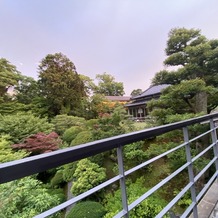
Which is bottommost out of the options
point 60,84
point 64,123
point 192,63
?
point 64,123

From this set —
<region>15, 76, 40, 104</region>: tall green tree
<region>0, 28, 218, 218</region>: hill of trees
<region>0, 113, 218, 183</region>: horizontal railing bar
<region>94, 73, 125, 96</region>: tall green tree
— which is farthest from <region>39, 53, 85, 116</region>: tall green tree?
<region>94, 73, 125, 96</region>: tall green tree

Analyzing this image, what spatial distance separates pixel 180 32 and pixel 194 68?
40.6 inches

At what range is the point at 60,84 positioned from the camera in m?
15.3

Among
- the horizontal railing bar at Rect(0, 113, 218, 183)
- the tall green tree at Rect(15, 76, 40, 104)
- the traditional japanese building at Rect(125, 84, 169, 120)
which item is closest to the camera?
the horizontal railing bar at Rect(0, 113, 218, 183)

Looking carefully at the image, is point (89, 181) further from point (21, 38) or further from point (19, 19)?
point (21, 38)

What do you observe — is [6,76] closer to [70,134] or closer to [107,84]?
[70,134]

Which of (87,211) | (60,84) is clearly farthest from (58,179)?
(60,84)

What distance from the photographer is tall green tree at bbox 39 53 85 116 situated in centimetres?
1530

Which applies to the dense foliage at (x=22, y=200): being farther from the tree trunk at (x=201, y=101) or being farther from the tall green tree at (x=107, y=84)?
the tall green tree at (x=107, y=84)

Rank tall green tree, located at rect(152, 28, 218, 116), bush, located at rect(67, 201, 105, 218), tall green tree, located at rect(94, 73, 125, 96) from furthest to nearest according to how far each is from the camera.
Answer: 1. tall green tree, located at rect(94, 73, 125, 96)
2. tall green tree, located at rect(152, 28, 218, 116)
3. bush, located at rect(67, 201, 105, 218)

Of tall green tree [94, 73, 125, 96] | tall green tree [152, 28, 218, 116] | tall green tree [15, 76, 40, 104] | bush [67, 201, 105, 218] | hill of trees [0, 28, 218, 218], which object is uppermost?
tall green tree [94, 73, 125, 96]

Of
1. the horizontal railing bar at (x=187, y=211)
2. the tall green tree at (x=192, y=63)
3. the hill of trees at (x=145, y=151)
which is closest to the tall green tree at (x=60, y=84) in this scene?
Result: the hill of trees at (x=145, y=151)

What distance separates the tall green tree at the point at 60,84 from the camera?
602 inches

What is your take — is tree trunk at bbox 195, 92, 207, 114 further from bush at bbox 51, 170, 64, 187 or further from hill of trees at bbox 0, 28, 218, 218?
bush at bbox 51, 170, 64, 187
